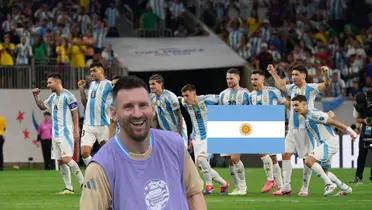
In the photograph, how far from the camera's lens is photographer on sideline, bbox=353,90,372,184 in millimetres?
24984

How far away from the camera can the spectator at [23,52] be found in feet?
118

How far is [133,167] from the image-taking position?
6.88 metres

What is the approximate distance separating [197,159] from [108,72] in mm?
14477

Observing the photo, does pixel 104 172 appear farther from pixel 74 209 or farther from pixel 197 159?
pixel 197 159

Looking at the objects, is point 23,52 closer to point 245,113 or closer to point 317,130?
point 245,113

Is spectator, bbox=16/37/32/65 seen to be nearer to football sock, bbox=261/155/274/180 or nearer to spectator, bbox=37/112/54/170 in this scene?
spectator, bbox=37/112/54/170

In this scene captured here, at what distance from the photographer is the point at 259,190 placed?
2306 centimetres

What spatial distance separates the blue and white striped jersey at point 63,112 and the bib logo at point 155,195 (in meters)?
15.1

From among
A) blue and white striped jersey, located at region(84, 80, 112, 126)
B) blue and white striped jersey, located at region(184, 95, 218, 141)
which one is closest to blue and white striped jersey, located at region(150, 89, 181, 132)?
blue and white striped jersey, located at region(184, 95, 218, 141)

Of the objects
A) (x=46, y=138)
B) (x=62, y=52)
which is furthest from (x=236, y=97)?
(x=62, y=52)

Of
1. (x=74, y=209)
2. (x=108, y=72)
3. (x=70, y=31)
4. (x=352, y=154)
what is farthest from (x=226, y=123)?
(x=70, y=31)

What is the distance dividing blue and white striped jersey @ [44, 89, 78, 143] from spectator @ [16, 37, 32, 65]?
45.1 ft

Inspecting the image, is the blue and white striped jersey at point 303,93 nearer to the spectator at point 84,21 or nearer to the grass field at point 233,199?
the grass field at point 233,199

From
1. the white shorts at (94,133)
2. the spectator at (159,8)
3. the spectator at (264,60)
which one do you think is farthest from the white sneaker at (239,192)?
the spectator at (159,8)
